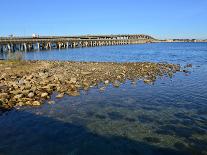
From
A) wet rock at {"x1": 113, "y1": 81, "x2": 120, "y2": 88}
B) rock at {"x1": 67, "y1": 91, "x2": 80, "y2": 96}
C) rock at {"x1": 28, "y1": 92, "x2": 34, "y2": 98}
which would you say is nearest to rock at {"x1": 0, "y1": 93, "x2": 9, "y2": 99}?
rock at {"x1": 28, "y1": 92, "x2": 34, "y2": 98}

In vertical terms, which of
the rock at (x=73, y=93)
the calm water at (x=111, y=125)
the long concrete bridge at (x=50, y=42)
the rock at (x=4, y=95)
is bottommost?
the calm water at (x=111, y=125)

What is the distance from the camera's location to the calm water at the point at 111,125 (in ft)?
29.6

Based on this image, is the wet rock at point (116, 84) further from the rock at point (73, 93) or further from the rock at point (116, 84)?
the rock at point (73, 93)

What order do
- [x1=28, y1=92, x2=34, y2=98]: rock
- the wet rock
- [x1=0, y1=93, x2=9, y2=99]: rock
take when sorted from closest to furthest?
[x1=0, y1=93, x2=9, y2=99]: rock
[x1=28, y1=92, x2=34, y2=98]: rock
the wet rock

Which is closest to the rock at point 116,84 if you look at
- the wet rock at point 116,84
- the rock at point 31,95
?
the wet rock at point 116,84

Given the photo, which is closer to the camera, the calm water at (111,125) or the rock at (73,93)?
the calm water at (111,125)

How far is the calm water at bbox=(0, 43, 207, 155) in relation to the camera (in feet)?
29.6

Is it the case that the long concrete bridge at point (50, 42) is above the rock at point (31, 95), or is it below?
above

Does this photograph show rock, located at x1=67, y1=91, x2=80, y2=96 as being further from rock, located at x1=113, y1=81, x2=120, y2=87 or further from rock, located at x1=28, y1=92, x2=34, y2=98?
rock, located at x1=113, y1=81, x2=120, y2=87

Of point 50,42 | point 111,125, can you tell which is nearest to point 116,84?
point 111,125

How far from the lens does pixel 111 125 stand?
1109cm

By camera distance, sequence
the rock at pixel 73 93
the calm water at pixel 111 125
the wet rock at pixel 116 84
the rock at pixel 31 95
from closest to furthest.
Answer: the calm water at pixel 111 125 → the rock at pixel 31 95 → the rock at pixel 73 93 → the wet rock at pixel 116 84

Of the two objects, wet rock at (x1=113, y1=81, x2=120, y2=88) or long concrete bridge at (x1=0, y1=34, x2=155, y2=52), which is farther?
long concrete bridge at (x1=0, y1=34, x2=155, y2=52)

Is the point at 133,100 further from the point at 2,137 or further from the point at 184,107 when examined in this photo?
the point at 2,137
